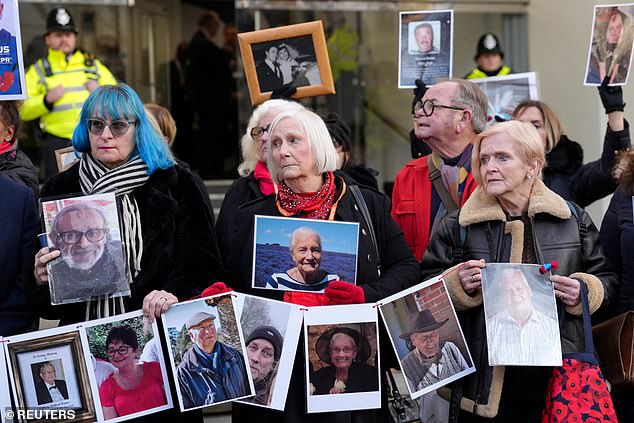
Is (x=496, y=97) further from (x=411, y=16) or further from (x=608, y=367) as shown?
(x=608, y=367)

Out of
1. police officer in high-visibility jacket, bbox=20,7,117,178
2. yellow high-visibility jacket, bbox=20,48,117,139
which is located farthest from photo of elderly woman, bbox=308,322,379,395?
yellow high-visibility jacket, bbox=20,48,117,139

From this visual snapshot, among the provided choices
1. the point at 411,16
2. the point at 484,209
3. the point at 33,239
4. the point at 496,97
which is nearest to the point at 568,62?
the point at 496,97

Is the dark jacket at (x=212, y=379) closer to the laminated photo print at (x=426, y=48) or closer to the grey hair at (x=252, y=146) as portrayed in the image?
the grey hair at (x=252, y=146)

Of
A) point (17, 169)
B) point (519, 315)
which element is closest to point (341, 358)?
point (519, 315)

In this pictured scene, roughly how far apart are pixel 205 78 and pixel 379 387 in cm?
896

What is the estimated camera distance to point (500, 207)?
446cm

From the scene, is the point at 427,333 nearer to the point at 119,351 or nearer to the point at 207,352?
the point at 207,352

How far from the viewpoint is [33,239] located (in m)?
4.58

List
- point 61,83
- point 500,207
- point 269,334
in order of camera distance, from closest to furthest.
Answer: point 269,334
point 500,207
point 61,83

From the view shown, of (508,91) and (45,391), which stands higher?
(508,91)

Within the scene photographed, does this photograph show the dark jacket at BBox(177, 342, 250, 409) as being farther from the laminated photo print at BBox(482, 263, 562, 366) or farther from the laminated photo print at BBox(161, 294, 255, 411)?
the laminated photo print at BBox(482, 263, 562, 366)

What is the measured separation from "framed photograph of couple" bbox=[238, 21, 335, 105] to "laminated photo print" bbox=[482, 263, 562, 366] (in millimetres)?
2171

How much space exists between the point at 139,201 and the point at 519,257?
1.72m

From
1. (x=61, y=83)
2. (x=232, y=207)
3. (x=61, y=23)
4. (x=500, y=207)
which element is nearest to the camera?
(x=500, y=207)
